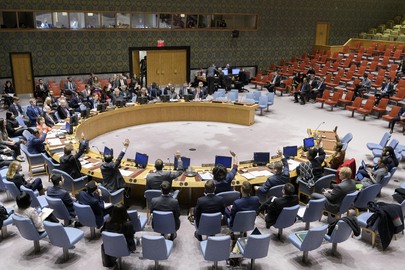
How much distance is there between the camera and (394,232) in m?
6.61

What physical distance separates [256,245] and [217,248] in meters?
0.58

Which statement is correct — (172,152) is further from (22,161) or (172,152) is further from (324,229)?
(324,229)

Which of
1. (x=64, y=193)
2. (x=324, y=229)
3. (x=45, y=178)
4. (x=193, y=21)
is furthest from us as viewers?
(x=193, y=21)

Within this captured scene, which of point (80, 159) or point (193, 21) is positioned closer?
point (80, 159)

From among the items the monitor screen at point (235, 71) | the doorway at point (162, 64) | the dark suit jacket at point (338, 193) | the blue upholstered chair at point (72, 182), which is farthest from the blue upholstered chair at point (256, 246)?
the monitor screen at point (235, 71)

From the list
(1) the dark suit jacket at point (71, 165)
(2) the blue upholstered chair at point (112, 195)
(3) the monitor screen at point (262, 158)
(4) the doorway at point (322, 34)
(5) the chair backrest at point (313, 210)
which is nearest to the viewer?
(5) the chair backrest at point (313, 210)

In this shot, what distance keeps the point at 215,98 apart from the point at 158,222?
1026 cm

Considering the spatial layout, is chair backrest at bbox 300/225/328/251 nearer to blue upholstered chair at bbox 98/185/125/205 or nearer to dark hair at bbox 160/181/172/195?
dark hair at bbox 160/181/172/195

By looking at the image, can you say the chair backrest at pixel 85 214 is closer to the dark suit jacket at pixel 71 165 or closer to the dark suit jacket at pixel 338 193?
the dark suit jacket at pixel 71 165

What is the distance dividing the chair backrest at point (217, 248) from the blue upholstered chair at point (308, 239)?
1.26 m

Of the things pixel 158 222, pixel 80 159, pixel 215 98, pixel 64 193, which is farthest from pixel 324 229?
pixel 215 98

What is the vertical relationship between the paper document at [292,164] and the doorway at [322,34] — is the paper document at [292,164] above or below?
below

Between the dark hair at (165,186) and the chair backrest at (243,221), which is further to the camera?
the chair backrest at (243,221)

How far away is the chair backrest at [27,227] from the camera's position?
598 cm
